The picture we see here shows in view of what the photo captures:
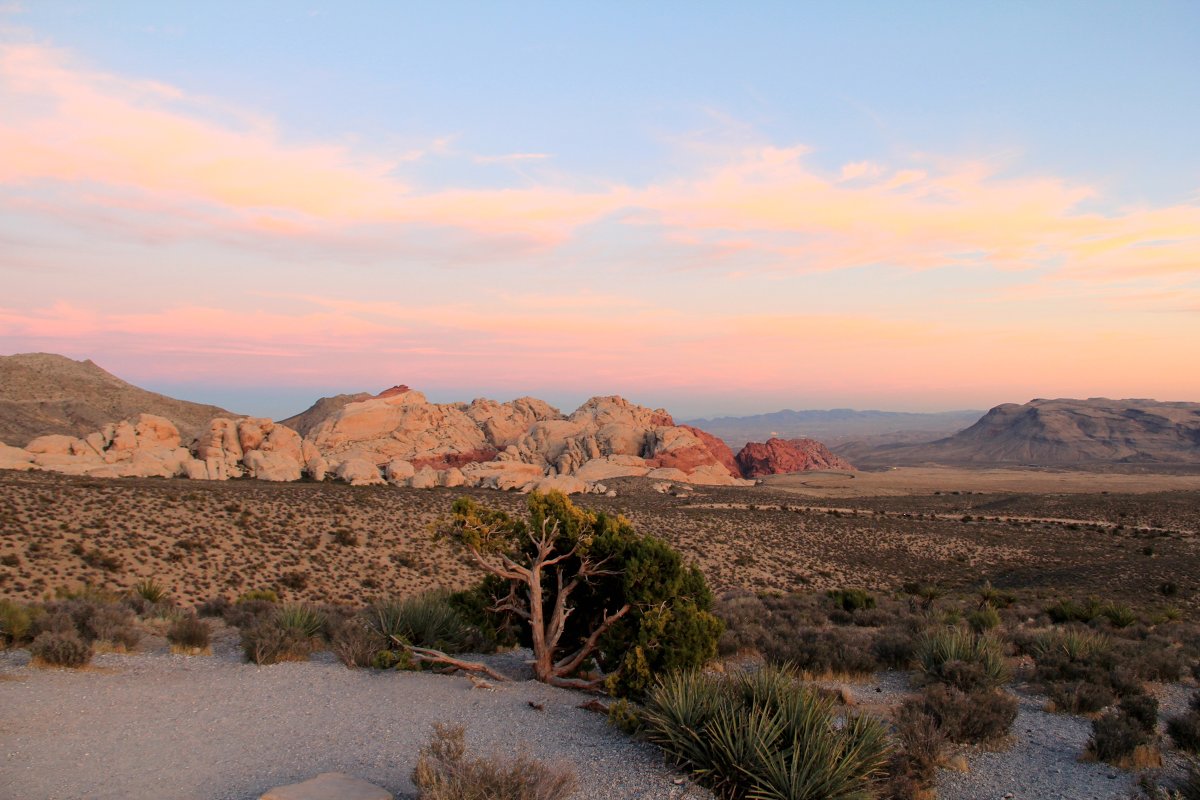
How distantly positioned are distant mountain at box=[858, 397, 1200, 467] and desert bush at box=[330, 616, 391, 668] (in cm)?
15140

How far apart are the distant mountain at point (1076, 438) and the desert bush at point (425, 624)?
492 feet

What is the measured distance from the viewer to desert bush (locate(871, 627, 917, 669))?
41.3 ft

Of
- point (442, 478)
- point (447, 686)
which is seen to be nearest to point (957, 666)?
point (447, 686)

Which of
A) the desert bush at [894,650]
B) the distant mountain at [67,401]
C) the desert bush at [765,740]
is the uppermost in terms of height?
the distant mountain at [67,401]

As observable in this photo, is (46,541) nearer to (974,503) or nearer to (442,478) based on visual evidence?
(442,478)

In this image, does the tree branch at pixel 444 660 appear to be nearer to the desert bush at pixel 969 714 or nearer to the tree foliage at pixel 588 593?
the tree foliage at pixel 588 593

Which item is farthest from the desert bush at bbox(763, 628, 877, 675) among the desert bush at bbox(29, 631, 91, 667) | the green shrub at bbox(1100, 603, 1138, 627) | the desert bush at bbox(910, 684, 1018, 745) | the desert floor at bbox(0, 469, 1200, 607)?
the desert floor at bbox(0, 469, 1200, 607)

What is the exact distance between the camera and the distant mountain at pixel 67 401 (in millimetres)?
66213

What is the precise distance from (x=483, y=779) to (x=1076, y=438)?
630ft

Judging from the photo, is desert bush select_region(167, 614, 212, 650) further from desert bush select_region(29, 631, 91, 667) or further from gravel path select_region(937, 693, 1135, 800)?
gravel path select_region(937, 693, 1135, 800)

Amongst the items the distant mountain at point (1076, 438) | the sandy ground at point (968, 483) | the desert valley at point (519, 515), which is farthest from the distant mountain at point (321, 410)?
the distant mountain at point (1076, 438)

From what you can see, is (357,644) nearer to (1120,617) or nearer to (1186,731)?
(1186,731)

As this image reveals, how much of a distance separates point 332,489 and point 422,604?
29357 millimetres

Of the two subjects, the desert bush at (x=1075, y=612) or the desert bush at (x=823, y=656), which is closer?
the desert bush at (x=823, y=656)
